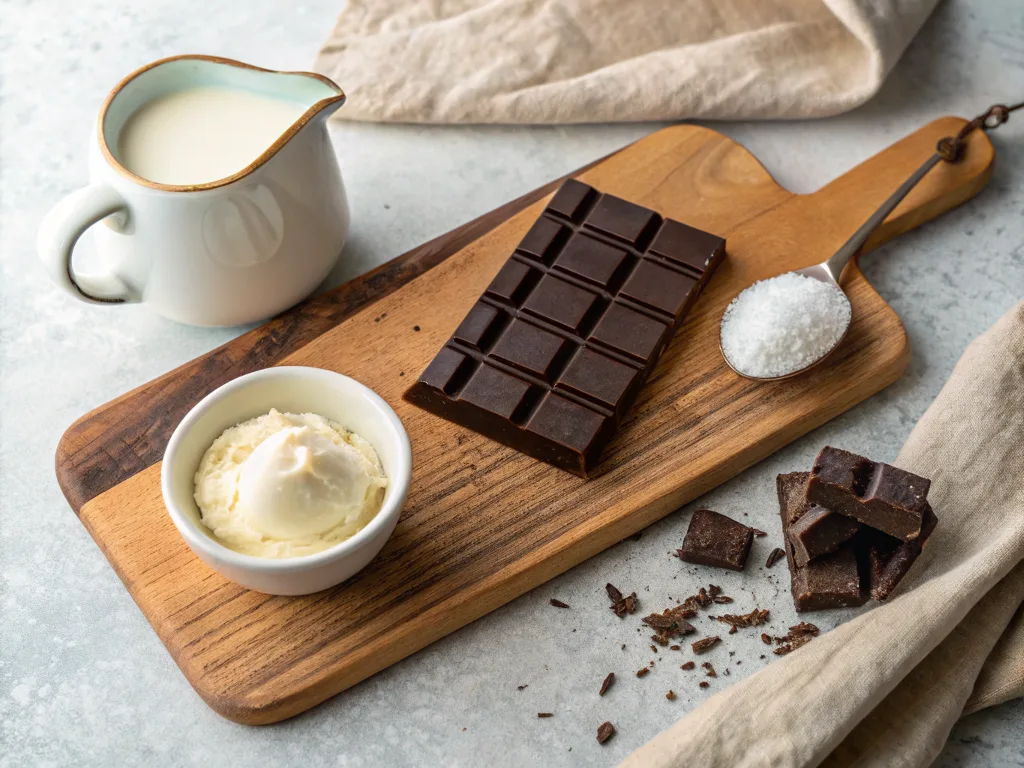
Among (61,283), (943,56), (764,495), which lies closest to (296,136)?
(61,283)

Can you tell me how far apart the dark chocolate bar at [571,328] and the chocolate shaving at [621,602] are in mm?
227

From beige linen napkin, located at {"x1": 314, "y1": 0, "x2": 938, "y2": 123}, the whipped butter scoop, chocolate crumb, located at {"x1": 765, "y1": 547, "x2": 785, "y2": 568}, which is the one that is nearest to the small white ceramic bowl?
the whipped butter scoop

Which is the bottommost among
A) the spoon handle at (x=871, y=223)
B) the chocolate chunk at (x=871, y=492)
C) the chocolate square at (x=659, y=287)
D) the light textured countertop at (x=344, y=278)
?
the light textured countertop at (x=344, y=278)

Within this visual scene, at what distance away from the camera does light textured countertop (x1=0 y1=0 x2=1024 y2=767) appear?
6.05ft

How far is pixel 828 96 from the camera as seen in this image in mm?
2537

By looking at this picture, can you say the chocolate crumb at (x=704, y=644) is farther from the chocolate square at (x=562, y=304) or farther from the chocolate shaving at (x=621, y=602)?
the chocolate square at (x=562, y=304)

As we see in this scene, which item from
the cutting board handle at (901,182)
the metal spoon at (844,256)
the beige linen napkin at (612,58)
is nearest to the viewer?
the metal spoon at (844,256)

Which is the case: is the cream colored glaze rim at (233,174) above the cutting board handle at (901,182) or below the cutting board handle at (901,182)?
below

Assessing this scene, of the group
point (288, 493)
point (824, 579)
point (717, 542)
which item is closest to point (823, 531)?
point (824, 579)

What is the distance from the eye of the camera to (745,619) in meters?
1.92

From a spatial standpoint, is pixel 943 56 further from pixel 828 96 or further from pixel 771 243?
pixel 771 243

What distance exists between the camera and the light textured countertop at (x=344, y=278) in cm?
184

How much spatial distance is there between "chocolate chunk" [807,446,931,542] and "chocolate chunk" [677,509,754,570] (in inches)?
6.5

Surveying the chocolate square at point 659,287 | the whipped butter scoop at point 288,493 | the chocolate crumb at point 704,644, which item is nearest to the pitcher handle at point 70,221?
the whipped butter scoop at point 288,493
